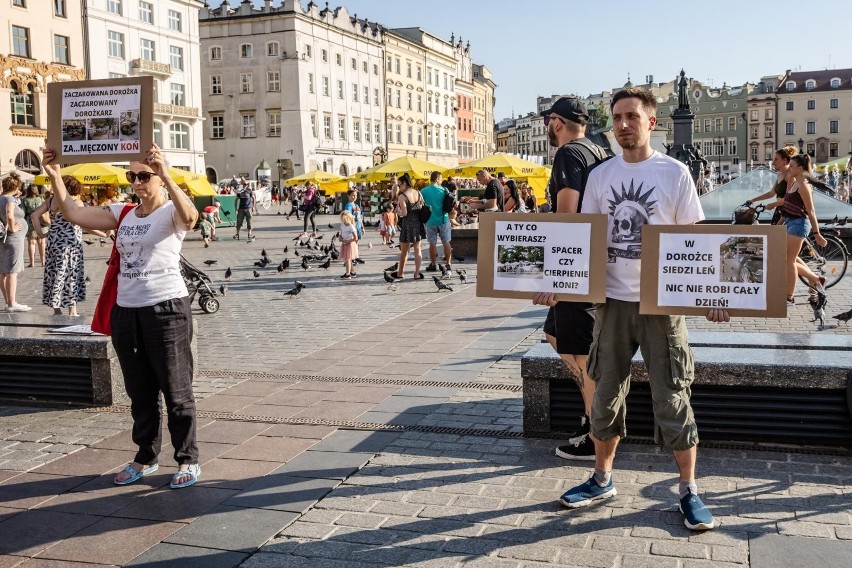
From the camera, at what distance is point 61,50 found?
155ft

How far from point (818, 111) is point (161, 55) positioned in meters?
84.7

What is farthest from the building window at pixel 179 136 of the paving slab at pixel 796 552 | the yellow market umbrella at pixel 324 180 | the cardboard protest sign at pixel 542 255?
the paving slab at pixel 796 552

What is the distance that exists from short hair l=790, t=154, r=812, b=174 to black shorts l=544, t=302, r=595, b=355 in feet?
19.4

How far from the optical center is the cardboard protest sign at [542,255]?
157 inches

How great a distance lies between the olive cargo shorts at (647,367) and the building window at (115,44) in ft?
169

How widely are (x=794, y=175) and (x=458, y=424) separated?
595cm

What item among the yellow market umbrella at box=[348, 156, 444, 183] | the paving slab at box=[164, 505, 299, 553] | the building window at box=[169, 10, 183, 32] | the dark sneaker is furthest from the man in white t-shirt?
the building window at box=[169, 10, 183, 32]

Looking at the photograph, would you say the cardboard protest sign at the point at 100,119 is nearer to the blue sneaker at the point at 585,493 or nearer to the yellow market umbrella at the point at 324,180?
the blue sneaker at the point at 585,493

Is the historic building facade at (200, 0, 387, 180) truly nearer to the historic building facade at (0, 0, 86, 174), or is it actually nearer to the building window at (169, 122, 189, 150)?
the building window at (169, 122, 189, 150)

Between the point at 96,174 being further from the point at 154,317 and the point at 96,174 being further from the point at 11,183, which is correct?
the point at 154,317

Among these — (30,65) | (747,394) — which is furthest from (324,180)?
(747,394)

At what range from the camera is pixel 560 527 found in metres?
3.98

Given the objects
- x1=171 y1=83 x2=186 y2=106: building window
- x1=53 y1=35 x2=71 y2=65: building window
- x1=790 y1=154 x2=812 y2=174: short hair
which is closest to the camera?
x1=790 y1=154 x2=812 y2=174: short hair

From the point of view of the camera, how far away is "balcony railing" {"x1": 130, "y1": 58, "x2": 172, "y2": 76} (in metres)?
51.6
